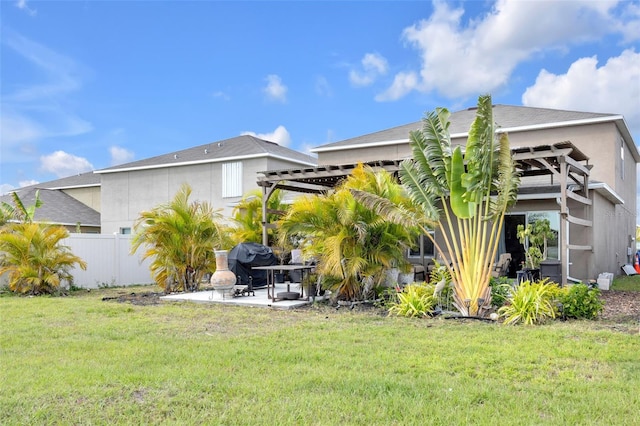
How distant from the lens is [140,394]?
4992 millimetres

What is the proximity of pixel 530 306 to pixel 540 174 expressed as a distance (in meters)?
7.72

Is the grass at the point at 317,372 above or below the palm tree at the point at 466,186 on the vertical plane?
below

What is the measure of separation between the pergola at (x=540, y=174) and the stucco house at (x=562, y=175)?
0.02 metres

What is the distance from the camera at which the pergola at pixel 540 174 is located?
38.5 feet

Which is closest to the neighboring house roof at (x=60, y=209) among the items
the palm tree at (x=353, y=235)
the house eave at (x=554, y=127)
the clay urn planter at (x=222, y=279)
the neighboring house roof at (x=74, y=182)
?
the neighboring house roof at (x=74, y=182)

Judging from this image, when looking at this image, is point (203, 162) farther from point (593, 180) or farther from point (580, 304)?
point (580, 304)

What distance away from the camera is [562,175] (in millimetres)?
11781

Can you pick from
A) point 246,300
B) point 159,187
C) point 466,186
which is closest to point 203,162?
point 159,187

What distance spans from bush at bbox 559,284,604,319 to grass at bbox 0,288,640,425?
0.41 m

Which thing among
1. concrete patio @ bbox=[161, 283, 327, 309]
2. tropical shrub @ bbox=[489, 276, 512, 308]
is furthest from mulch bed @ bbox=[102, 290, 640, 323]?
tropical shrub @ bbox=[489, 276, 512, 308]

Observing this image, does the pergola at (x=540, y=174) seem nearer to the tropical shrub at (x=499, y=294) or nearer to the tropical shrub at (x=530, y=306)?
the tropical shrub at (x=499, y=294)

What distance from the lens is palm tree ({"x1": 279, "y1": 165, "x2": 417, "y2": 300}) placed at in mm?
11250

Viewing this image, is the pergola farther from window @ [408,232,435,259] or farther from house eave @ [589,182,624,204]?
window @ [408,232,435,259]

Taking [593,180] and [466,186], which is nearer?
[466,186]
